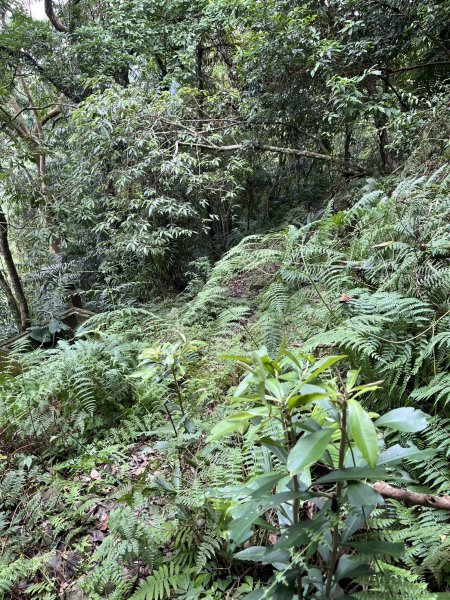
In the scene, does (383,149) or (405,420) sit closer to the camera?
(405,420)

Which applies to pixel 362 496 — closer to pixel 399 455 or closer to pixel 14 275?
pixel 399 455

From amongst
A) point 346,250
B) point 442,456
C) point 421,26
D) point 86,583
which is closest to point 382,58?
point 421,26

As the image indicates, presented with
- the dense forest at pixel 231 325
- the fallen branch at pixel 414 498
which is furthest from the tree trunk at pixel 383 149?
the fallen branch at pixel 414 498

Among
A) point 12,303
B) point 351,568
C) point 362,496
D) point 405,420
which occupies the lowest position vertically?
point 351,568

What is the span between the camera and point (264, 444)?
92 centimetres

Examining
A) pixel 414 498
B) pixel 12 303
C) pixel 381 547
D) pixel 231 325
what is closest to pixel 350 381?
pixel 381 547

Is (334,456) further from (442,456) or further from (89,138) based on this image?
(89,138)

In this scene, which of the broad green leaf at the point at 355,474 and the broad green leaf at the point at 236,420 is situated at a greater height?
the broad green leaf at the point at 236,420

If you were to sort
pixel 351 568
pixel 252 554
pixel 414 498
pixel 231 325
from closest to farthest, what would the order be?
pixel 351 568 < pixel 252 554 < pixel 414 498 < pixel 231 325

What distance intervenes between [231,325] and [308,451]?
2.39 metres

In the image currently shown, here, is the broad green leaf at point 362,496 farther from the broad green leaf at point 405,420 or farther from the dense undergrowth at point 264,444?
the broad green leaf at point 405,420

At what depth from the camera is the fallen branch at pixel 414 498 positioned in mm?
1348

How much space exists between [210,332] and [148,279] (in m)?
2.86

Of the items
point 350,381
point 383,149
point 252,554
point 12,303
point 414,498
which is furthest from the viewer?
point 12,303
